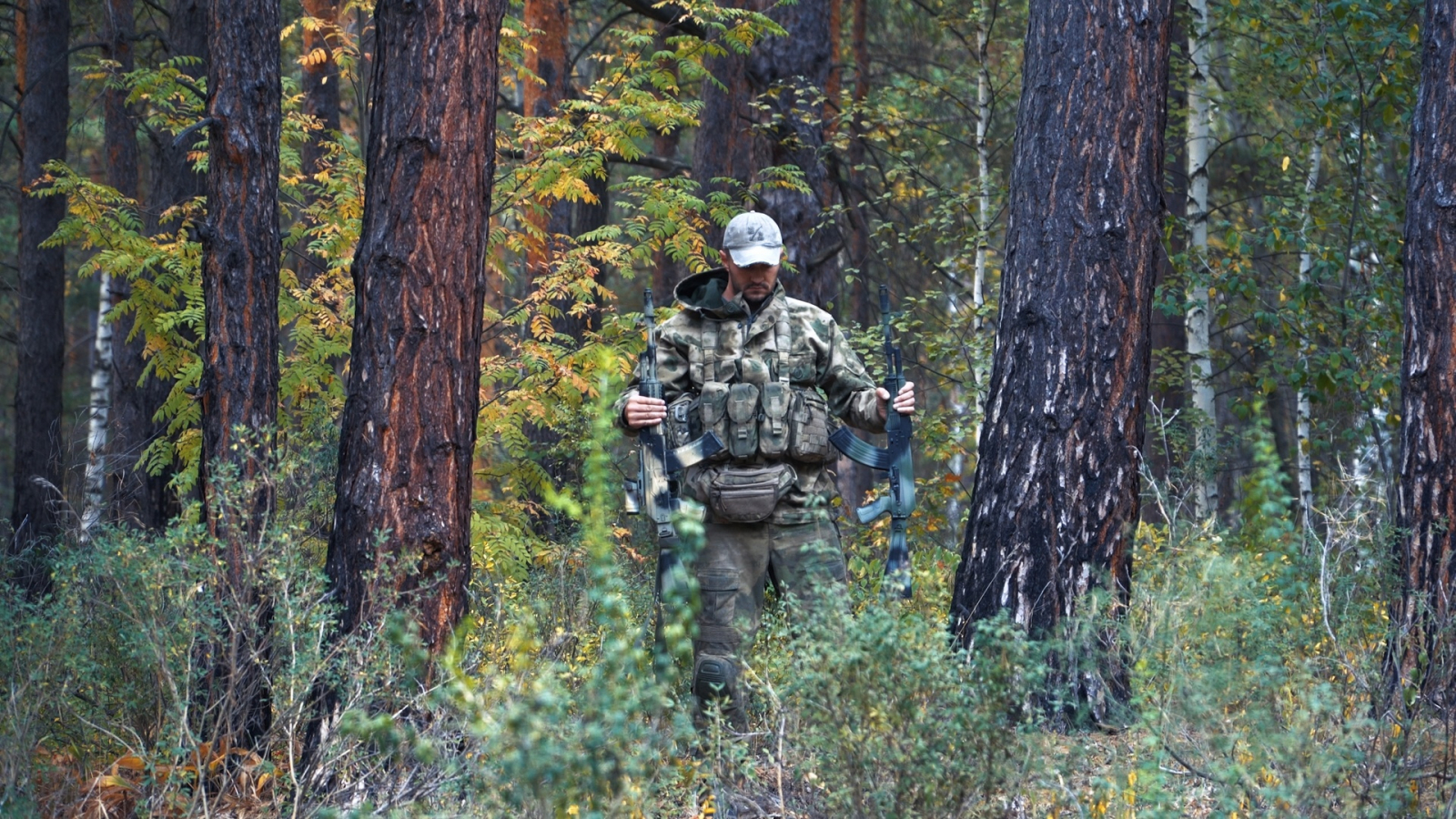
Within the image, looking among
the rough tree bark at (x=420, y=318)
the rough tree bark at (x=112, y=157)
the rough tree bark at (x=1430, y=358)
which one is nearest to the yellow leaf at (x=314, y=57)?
the rough tree bark at (x=112, y=157)

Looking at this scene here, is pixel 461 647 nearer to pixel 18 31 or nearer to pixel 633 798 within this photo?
pixel 633 798

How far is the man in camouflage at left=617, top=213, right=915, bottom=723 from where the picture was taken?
5316 mm

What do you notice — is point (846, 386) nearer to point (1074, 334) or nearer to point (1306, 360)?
point (1074, 334)

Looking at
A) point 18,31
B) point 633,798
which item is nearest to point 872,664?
point 633,798

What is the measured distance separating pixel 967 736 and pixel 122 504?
7.55 meters

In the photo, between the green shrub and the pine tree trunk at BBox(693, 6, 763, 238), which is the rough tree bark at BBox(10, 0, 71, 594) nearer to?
the pine tree trunk at BBox(693, 6, 763, 238)

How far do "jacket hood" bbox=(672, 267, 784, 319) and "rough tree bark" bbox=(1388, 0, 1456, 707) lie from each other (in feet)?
8.74

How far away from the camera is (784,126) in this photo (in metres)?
12.0

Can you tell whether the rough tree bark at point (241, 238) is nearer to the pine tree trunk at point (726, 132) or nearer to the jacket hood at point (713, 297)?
the jacket hood at point (713, 297)

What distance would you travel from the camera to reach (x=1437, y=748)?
4383 mm

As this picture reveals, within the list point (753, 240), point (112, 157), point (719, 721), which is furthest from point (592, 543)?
point (112, 157)

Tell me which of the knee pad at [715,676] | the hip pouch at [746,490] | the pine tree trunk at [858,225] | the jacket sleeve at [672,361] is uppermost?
the pine tree trunk at [858,225]

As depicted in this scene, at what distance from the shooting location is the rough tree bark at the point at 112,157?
1156 centimetres

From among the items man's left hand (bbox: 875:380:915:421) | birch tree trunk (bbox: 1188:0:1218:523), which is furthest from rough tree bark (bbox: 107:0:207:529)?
birch tree trunk (bbox: 1188:0:1218:523)
